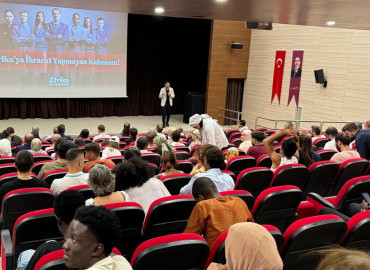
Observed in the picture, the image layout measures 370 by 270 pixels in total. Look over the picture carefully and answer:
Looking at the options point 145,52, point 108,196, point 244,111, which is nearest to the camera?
point 108,196

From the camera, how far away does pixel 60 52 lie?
1354 centimetres

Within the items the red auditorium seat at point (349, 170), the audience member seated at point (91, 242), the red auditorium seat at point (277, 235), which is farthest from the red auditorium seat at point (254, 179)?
the audience member seated at point (91, 242)

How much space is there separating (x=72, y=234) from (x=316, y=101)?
11102 millimetres

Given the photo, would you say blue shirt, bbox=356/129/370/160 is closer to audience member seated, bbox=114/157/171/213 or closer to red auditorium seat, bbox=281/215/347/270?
red auditorium seat, bbox=281/215/347/270

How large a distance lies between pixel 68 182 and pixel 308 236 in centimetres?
237

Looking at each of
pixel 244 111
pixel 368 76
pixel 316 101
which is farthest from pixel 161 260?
pixel 244 111

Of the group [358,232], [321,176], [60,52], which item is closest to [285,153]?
[321,176]

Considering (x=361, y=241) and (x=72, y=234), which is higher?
(x=72, y=234)

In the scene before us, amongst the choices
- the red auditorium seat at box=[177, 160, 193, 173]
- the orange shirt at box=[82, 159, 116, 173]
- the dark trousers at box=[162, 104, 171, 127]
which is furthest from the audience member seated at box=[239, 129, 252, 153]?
the dark trousers at box=[162, 104, 171, 127]

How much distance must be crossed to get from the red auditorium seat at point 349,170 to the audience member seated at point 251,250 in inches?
129

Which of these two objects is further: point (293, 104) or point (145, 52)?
point (145, 52)

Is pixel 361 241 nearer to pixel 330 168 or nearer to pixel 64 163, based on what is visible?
pixel 330 168

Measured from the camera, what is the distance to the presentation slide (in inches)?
500

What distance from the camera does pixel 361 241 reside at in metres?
2.69
